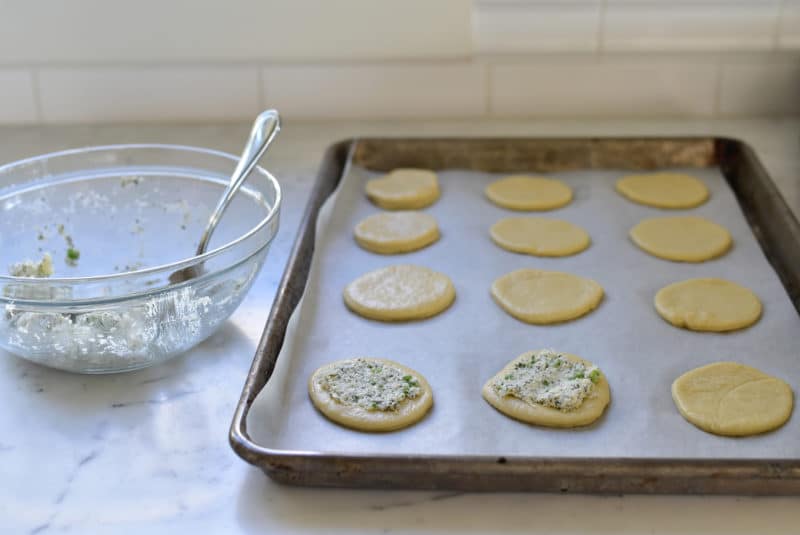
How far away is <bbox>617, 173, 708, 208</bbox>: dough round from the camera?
134cm

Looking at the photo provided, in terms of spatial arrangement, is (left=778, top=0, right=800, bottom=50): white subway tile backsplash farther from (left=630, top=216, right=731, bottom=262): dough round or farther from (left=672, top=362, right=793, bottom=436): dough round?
(left=672, top=362, right=793, bottom=436): dough round

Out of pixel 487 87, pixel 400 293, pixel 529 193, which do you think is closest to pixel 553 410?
pixel 400 293

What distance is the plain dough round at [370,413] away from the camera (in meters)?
0.86

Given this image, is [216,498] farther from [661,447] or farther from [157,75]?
[157,75]

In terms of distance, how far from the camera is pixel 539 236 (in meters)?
1.26

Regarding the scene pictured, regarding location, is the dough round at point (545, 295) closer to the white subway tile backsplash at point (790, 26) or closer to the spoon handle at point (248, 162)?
the spoon handle at point (248, 162)

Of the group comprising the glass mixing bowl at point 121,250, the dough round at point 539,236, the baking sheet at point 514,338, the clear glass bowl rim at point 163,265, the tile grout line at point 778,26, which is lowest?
the baking sheet at point 514,338

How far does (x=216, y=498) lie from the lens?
2.53ft

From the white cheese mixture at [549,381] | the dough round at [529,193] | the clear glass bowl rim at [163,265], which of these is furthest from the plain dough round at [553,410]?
the dough round at [529,193]

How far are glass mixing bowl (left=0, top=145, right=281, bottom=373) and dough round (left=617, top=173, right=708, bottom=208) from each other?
1.97 feet

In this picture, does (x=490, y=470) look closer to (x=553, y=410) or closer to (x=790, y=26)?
(x=553, y=410)

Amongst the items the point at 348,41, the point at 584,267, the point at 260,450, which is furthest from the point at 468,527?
the point at 348,41

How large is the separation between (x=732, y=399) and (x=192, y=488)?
544 millimetres

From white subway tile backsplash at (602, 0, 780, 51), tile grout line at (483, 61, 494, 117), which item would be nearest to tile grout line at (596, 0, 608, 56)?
white subway tile backsplash at (602, 0, 780, 51)
